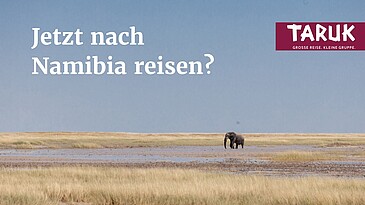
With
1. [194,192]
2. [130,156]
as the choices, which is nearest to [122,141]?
[130,156]

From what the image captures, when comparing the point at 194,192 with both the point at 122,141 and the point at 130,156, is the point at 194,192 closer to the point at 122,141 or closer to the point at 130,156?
the point at 130,156

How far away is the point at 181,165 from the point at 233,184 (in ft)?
40.9

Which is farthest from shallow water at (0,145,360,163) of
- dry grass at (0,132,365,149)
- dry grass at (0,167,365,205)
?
dry grass at (0,167,365,205)

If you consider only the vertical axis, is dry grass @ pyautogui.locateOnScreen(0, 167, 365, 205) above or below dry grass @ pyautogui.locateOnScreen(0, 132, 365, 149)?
above

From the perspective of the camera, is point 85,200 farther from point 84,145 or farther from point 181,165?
point 84,145

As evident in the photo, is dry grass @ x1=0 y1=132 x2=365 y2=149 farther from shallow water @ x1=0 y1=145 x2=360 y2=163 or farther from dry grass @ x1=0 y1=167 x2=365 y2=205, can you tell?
dry grass @ x1=0 y1=167 x2=365 y2=205

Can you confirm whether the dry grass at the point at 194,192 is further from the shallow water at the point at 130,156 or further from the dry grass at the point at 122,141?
the dry grass at the point at 122,141

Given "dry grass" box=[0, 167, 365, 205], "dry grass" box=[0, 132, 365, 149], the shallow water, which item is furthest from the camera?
"dry grass" box=[0, 132, 365, 149]

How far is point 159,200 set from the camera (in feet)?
61.3

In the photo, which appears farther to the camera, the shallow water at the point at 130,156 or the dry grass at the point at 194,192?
the shallow water at the point at 130,156

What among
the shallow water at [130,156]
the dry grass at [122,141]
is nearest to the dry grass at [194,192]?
the shallow water at [130,156]

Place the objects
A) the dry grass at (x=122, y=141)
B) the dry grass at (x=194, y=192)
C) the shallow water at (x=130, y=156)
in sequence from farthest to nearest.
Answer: the dry grass at (x=122, y=141) < the shallow water at (x=130, y=156) < the dry grass at (x=194, y=192)

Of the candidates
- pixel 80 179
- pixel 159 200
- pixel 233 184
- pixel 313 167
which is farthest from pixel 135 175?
pixel 313 167

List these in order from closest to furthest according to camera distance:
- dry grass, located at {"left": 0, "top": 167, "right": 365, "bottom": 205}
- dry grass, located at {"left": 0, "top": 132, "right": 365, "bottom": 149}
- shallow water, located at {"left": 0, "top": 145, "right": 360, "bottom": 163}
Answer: dry grass, located at {"left": 0, "top": 167, "right": 365, "bottom": 205}
shallow water, located at {"left": 0, "top": 145, "right": 360, "bottom": 163}
dry grass, located at {"left": 0, "top": 132, "right": 365, "bottom": 149}
